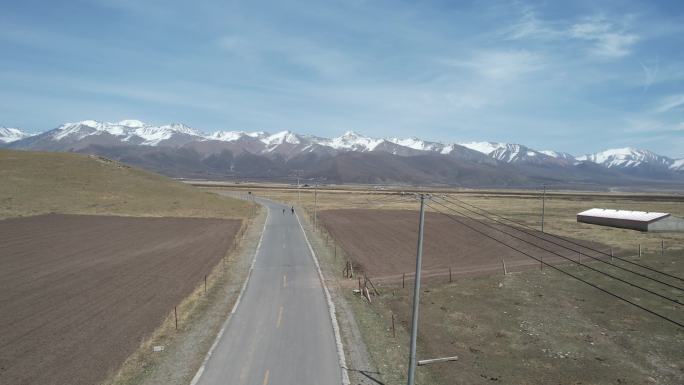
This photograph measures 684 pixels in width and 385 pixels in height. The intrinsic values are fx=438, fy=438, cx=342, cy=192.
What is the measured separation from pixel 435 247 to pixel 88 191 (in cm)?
7856

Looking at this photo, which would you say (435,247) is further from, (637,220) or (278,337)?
(637,220)

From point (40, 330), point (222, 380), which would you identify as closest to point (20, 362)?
point (40, 330)

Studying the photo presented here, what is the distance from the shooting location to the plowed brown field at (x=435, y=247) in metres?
46.1

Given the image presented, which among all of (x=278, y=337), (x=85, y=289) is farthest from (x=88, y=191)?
(x=278, y=337)

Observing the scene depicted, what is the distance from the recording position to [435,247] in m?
57.3

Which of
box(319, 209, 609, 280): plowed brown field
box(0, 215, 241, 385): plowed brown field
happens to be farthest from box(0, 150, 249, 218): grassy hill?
box(319, 209, 609, 280): plowed brown field

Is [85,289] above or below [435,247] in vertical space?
below

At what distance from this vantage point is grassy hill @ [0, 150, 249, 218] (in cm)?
8262

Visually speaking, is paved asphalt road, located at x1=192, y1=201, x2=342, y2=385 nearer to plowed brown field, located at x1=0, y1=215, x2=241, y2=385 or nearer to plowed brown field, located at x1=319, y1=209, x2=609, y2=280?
plowed brown field, located at x1=0, y1=215, x2=241, y2=385

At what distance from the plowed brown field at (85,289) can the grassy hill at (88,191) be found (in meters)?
16.2

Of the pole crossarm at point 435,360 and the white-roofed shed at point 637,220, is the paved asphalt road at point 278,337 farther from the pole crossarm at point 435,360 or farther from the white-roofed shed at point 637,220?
the white-roofed shed at point 637,220

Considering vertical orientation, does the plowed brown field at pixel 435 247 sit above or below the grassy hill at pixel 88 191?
below

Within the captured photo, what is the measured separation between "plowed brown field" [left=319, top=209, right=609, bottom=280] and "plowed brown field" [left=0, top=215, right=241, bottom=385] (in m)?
17.1

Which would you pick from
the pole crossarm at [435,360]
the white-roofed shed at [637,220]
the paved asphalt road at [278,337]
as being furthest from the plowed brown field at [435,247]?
the white-roofed shed at [637,220]
